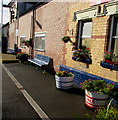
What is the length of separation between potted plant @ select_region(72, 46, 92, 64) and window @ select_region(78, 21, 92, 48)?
0.26 metres

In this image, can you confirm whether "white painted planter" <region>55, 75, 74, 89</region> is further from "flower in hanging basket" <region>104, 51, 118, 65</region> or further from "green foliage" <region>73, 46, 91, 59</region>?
"flower in hanging basket" <region>104, 51, 118, 65</region>

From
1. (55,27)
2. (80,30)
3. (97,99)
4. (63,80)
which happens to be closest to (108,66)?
(97,99)

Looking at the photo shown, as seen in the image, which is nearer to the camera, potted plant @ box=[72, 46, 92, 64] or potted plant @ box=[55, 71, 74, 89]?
potted plant @ box=[55, 71, 74, 89]

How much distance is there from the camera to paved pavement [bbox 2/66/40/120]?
3.31 meters

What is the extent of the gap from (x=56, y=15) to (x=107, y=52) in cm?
455

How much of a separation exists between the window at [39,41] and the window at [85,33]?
4.07 meters

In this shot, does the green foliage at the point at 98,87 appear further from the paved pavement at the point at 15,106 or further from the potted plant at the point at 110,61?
the paved pavement at the point at 15,106

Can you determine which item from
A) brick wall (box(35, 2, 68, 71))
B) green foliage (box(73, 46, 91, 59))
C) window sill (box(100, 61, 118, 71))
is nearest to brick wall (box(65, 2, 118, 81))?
window sill (box(100, 61, 118, 71))

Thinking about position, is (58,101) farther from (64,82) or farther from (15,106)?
(15,106)

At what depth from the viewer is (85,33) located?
5.94m

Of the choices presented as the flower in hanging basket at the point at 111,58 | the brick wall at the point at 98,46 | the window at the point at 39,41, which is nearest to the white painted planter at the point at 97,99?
the brick wall at the point at 98,46

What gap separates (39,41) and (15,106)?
24.2ft

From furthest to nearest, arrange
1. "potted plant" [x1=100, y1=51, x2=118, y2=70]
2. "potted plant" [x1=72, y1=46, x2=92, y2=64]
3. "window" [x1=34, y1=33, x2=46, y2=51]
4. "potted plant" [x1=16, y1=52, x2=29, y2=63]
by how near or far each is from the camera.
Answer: "potted plant" [x1=16, y1=52, x2=29, y2=63] < "window" [x1=34, y1=33, x2=46, y2=51] < "potted plant" [x1=72, y1=46, x2=92, y2=64] < "potted plant" [x1=100, y1=51, x2=118, y2=70]

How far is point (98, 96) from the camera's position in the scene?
3.78m
